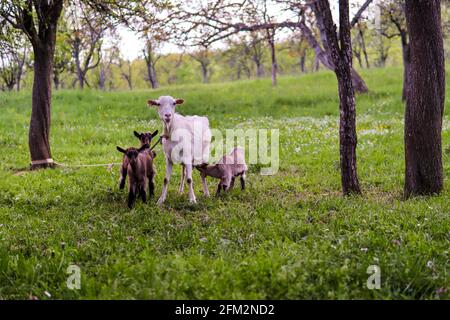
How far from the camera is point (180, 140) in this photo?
33.2 ft

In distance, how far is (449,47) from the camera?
68.1 meters

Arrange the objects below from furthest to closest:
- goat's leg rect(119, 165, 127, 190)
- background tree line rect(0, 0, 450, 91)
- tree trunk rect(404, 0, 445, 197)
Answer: background tree line rect(0, 0, 450, 91) < goat's leg rect(119, 165, 127, 190) < tree trunk rect(404, 0, 445, 197)

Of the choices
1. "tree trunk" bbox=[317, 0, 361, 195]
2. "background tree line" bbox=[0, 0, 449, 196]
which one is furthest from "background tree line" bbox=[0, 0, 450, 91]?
"tree trunk" bbox=[317, 0, 361, 195]

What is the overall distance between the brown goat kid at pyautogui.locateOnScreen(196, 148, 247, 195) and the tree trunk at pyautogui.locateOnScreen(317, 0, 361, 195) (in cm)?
247

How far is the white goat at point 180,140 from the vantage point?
9719 millimetres

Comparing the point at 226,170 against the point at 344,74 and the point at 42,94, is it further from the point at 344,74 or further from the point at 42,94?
the point at 42,94

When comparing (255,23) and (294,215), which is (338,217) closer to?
(294,215)

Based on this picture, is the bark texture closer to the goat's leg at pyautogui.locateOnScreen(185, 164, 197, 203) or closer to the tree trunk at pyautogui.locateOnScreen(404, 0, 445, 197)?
the goat's leg at pyautogui.locateOnScreen(185, 164, 197, 203)

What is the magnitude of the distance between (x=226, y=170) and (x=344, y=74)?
329 cm

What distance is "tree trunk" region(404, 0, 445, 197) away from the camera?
9469mm

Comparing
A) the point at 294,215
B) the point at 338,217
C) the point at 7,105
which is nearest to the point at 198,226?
the point at 294,215

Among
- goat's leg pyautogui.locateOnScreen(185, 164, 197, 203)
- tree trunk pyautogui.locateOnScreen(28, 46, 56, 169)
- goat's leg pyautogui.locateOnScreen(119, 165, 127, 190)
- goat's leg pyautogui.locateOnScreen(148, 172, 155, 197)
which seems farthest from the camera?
tree trunk pyautogui.locateOnScreen(28, 46, 56, 169)

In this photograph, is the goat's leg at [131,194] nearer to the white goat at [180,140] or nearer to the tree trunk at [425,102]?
the white goat at [180,140]

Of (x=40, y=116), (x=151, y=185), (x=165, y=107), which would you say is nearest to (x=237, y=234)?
(x=165, y=107)
